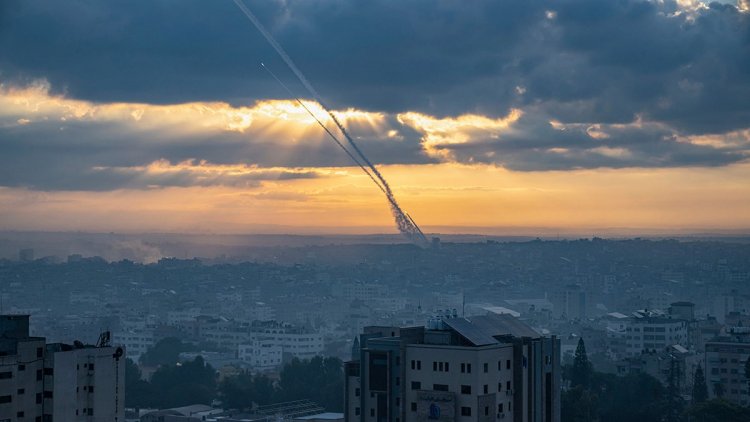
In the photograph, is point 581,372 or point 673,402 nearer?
point 673,402

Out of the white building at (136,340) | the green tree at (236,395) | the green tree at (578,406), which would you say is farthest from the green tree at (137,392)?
the white building at (136,340)

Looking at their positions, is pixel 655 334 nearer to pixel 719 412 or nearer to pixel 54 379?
pixel 719 412

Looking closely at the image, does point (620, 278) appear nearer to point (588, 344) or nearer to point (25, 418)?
point (588, 344)

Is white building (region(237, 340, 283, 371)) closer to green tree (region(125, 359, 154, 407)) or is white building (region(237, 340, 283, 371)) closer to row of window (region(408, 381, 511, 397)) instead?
green tree (region(125, 359, 154, 407))

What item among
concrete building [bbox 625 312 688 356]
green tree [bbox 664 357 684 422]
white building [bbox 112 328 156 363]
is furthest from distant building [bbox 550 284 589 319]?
green tree [bbox 664 357 684 422]

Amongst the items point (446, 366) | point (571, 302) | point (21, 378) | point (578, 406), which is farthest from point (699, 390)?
point (571, 302)

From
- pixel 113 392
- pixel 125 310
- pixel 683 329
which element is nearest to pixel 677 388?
pixel 683 329

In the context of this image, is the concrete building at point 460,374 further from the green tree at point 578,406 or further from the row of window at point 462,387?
the green tree at point 578,406
